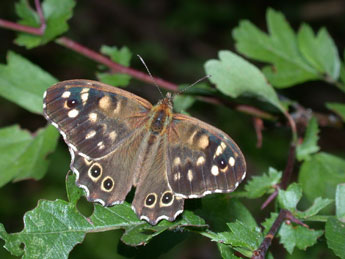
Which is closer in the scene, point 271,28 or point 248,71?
point 248,71

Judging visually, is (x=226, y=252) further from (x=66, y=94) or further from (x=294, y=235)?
(x=66, y=94)

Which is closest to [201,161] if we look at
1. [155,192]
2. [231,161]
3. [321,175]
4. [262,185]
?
[231,161]

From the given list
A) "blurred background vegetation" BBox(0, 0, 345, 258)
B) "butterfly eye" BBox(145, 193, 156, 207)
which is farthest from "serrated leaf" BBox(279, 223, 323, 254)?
"blurred background vegetation" BBox(0, 0, 345, 258)

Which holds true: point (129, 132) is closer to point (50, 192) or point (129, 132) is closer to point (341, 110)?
point (341, 110)

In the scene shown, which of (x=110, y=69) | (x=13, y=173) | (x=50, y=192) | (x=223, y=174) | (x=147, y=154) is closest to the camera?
(x=223, y=174)

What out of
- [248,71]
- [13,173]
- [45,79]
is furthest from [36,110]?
[248,71]

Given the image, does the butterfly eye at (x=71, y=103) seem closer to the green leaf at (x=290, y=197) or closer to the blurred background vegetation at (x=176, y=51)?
the green leaf at (x=290, y=197)
